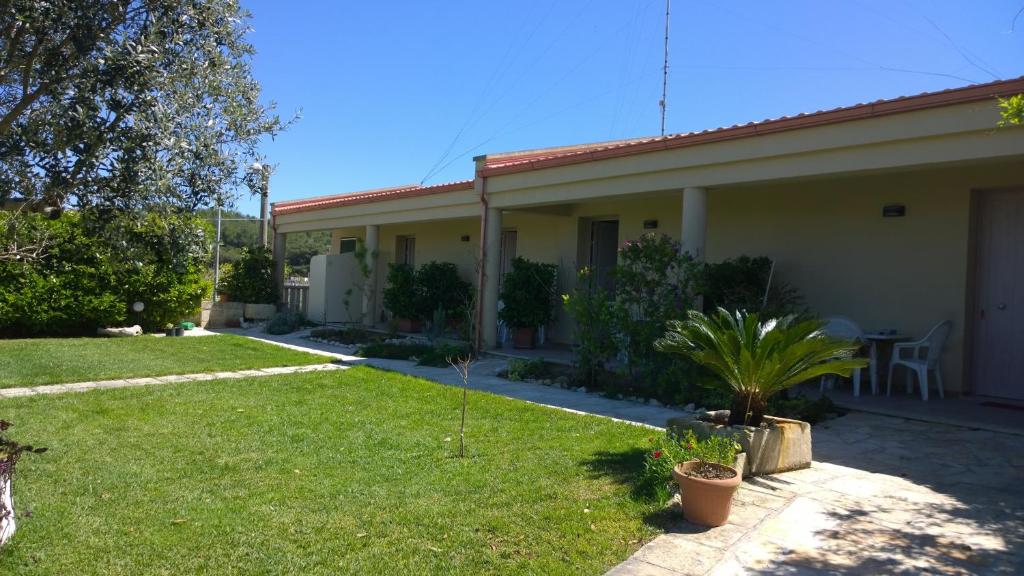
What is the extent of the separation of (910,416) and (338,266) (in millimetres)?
12837

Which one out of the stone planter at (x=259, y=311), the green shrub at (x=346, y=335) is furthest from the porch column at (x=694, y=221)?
the stone planter at (x=259, y=311)

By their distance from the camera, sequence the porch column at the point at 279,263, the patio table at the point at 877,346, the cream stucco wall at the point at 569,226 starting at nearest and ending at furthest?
the patio table at the point at 877,346 → the cream stucco wall at the point at 569,226 → the porch column at the point at 279,263

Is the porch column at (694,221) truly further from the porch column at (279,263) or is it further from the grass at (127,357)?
the porch column at (279,263)

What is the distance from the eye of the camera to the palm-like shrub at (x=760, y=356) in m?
5.22

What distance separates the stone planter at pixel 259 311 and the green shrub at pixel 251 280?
0.21 m

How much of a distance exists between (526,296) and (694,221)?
4.34 m

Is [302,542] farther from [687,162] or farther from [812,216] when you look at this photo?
[812,216]

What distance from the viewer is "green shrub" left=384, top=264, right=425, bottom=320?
15.0 meters

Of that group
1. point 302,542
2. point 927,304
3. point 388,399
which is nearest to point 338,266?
point 388,399

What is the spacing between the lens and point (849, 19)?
11203 millimetres

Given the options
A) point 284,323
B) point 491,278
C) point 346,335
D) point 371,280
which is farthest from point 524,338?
point 284,323

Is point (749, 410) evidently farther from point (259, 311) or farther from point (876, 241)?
point (259, 311)

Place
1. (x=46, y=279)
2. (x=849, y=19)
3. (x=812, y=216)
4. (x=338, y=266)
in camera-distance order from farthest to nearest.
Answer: (x=338, y=266)
(x=46, y=279)
(x=849, y=19)
(x=812, y=216)

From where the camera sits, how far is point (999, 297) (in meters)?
8.41
